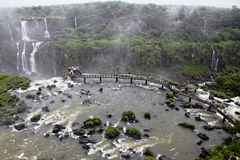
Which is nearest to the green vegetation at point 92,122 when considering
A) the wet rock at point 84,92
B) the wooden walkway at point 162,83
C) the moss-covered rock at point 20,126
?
the moss-covered rock at point 20,126

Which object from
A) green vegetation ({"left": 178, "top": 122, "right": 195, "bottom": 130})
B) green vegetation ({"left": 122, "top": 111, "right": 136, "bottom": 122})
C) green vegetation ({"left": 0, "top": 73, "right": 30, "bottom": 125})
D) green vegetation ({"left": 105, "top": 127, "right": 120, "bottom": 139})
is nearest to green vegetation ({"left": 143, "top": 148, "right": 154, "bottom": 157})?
green vegetation ({"left": 105, "top": 127, "right": 120, "bottom": 139})

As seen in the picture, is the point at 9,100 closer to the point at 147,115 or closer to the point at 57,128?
the point at 57,128

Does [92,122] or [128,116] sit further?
[128,116]

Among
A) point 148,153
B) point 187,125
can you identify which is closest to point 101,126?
point 148,153

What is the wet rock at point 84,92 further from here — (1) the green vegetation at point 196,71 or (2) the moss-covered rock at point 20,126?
(1) the green vegetation at point 196,71

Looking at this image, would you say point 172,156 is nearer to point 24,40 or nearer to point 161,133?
point 161,133

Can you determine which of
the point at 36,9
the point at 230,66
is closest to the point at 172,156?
the point at 230,66

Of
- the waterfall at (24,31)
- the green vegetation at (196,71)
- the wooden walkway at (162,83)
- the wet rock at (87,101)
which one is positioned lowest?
the green vegetation at (196,71)
